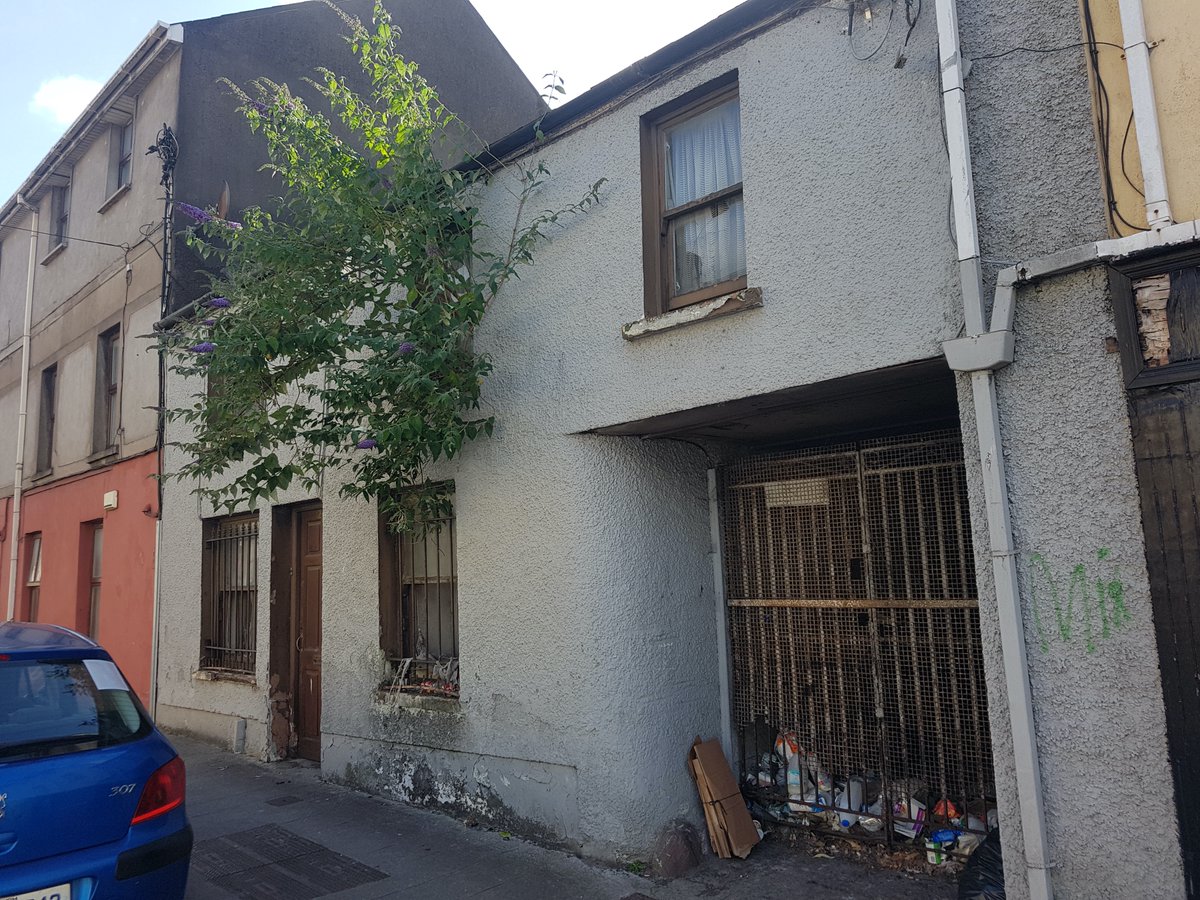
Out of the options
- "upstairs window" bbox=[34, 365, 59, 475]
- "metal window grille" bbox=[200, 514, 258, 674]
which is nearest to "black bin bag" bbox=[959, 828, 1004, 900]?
"metal window grille" bbox=[200, 514, 258, 674]

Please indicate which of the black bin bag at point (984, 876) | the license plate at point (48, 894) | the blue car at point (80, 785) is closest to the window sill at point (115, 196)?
the blue car at point (80, 785)

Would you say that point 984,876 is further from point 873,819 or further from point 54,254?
point 54,254

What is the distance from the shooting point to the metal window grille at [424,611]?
22.6 ft

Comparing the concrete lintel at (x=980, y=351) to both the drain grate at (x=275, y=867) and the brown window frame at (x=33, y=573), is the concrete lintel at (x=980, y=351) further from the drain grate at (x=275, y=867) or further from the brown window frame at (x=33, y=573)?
the brown window frame at (x=33, y=573)

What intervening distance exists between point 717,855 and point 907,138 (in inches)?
173

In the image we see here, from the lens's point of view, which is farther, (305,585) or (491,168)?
(305,585)

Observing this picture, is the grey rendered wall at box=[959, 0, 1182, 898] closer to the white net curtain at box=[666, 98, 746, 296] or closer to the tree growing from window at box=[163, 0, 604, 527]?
the white net curtain at box=[666, 98, 746, 296]

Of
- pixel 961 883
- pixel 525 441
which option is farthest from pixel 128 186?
pixel 961 883

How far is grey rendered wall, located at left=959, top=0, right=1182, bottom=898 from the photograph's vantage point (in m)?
3.41

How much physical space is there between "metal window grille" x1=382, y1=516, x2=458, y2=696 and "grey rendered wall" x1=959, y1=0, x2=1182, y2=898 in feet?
13.9

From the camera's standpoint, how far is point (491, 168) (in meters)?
6.58

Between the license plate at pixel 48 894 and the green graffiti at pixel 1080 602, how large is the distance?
4199 mm

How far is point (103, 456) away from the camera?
11789 mm

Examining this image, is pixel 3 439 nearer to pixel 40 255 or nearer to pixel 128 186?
pixel 40 255
